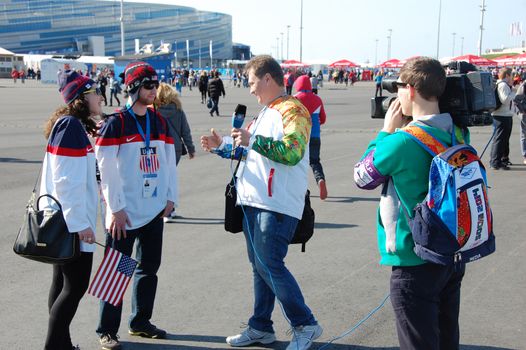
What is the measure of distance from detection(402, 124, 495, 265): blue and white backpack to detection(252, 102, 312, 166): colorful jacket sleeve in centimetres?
87

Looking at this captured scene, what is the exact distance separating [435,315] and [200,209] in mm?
5537

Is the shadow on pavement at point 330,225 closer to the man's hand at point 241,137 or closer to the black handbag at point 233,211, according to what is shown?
the black handbag at point 233,211

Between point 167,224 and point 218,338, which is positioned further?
point 167,224

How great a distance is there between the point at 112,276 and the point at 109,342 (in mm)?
502

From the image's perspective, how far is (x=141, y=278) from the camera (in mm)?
4230

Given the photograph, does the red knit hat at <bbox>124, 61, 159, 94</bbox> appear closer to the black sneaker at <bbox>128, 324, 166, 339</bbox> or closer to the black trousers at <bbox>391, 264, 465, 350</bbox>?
the black sneaker at <bbox>128, 324, 166, 339</bbox>

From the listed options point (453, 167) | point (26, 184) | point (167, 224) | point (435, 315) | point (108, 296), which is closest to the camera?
point (453, 167)

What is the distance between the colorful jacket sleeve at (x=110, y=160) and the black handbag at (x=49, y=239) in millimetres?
471

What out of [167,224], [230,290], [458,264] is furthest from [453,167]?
[167,224]

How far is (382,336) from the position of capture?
14.2 ft

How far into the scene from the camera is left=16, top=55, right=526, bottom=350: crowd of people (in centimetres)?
289

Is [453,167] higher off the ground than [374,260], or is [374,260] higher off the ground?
[453,167]

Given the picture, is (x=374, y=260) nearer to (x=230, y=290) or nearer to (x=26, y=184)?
(x=230, y=290)

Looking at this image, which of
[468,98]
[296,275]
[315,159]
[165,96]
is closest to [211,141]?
[468,98]
